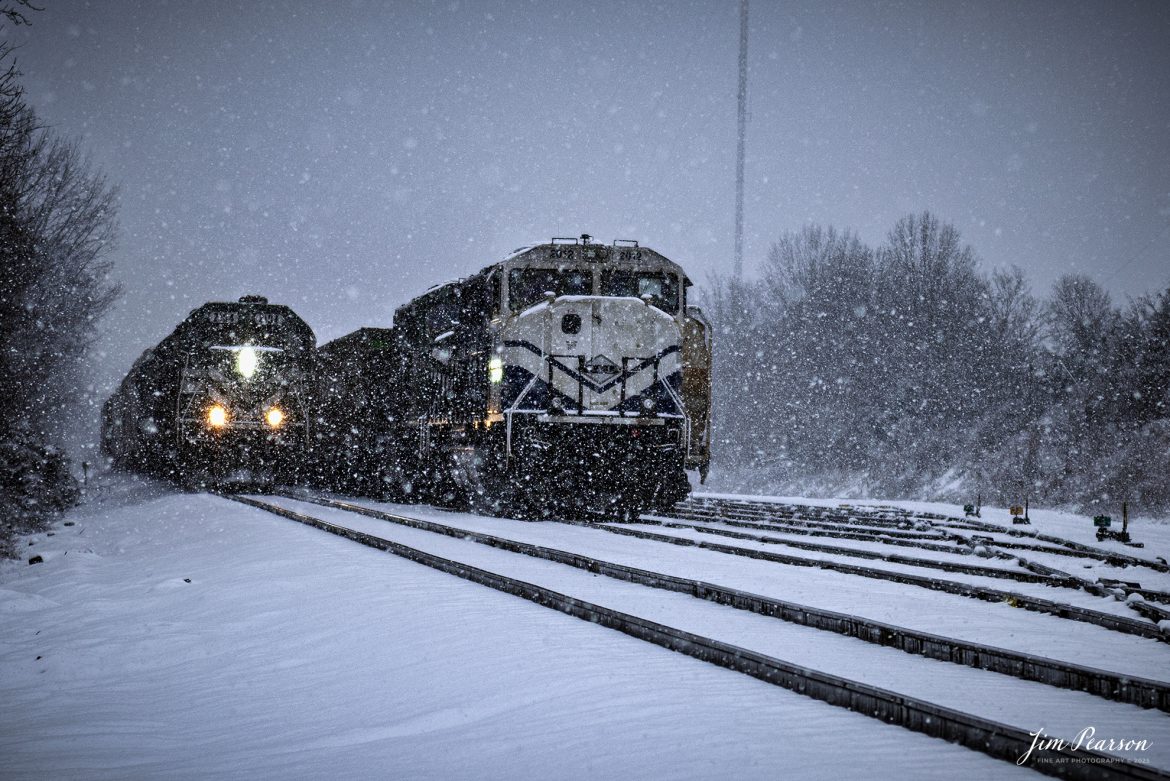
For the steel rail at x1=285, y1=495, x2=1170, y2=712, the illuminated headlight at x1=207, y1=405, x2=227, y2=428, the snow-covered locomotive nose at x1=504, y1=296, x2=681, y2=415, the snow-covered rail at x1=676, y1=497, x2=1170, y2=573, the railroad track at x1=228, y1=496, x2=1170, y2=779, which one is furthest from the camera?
the illuminated headlight at x1=207, y1=405, x2=227, y2=428

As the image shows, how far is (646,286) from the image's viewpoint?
12648mm

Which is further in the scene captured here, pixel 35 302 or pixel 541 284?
pixel 35 302

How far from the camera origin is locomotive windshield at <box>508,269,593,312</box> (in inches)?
477

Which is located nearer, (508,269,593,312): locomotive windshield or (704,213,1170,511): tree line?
(508,269,593,312): locomotive windshield

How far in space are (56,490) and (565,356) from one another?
1228 centimetres

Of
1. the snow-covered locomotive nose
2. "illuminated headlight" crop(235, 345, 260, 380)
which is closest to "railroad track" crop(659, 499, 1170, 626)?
the snow-covered locomotive nose

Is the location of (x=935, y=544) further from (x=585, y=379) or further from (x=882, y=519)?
(x=585, y=379)

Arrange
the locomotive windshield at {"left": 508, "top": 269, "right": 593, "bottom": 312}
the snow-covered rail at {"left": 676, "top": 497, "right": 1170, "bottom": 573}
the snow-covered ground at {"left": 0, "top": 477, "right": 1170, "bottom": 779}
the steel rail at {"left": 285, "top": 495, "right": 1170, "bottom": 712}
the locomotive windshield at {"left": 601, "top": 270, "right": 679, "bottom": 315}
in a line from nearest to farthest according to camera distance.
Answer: the snow-covered ground at {"left": 0, "top": 477, "right": 1170, "bottom": 779} < the steel rail at {"left": 285, "top": 495, "right": 1170, "bottom": 712} < the snow-covered rail at {"left": 676, "top": 497, "right": 1170, "bottom": 573} < the locomotive windshield at {"left": 508, "top": 269, "right": 593, "bottom": 312} < the locomotive windshield at {"left": 601, "top": 270, "right": 679, "bottom": 315}

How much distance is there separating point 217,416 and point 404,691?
1526 centimetres

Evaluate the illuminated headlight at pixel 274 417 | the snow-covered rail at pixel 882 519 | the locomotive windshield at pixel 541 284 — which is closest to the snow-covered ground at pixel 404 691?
the snow-covered rail at pixel 882 519

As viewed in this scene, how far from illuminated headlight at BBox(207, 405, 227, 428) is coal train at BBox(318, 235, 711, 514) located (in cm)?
641

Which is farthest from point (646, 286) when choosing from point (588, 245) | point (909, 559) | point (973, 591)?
point (973, 591)

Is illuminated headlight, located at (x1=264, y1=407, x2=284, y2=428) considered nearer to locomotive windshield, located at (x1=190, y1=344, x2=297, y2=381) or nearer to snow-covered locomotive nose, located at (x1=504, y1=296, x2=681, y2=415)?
locomotive windshield, located at (x1=190, y1=344, x2=297, y2=381)

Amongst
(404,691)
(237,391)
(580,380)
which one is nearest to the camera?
(404,691)
